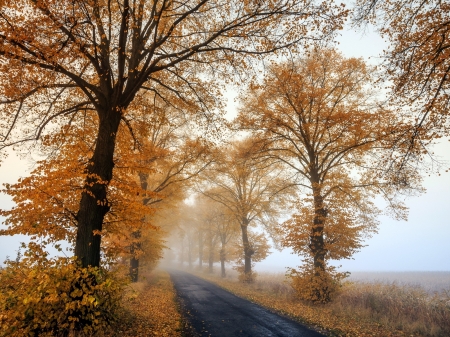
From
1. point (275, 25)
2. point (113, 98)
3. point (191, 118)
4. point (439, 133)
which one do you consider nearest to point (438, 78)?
point (439, 133)

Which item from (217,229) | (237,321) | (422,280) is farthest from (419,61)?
(422,280)

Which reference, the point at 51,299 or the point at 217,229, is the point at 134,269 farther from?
the point at 217,229

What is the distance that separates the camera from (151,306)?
28.6 ft

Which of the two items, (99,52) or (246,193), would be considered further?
(246,193)

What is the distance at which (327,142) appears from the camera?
1150 cm

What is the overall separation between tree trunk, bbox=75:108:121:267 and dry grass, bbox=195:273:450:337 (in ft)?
21.7

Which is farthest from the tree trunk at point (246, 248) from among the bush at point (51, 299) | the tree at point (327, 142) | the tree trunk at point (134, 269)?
the bush at point (51, 299)

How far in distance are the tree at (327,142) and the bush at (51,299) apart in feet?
26.8

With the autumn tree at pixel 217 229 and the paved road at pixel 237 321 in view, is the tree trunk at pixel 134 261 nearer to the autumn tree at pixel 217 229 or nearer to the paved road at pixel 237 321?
the paved road at pixel 237 321

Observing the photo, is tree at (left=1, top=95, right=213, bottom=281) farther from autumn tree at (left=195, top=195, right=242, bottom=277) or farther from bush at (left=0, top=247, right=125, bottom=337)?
autumn tree at (left=195, top=195, right=242, bottom=277)

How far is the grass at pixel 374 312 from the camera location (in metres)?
6.29

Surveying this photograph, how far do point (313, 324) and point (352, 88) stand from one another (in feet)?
34.7

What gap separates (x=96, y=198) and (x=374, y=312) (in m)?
9.59

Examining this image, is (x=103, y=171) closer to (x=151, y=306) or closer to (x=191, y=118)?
(x=191, y=118)
